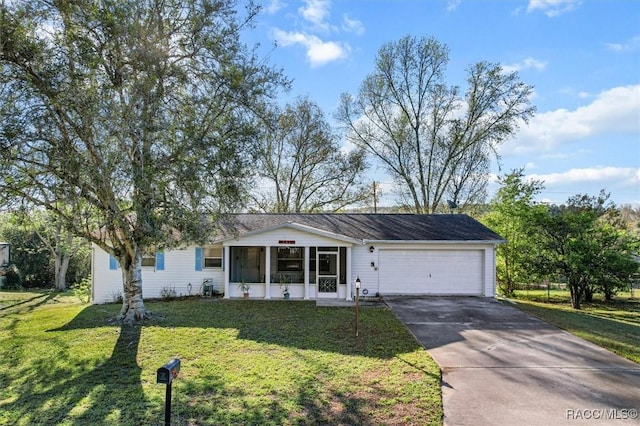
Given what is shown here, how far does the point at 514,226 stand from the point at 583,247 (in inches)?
143

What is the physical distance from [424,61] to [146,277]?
21964 millimetres

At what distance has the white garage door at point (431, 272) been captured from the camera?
15570mm

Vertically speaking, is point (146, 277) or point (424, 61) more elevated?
point (424, 61)

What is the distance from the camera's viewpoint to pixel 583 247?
14.3 m

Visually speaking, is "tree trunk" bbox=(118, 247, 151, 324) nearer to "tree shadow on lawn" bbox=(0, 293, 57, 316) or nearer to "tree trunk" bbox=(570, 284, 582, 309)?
"tree shadow on lawn" bbox=(0, 293, 57, 316)

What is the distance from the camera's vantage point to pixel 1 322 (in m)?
12.0

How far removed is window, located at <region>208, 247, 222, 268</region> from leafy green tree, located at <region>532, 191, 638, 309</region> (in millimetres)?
13434

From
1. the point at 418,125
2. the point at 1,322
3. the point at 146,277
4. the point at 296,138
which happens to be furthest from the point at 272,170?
the point at 1,322

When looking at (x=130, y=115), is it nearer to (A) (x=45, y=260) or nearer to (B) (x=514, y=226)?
(B) (x=514, y=226)

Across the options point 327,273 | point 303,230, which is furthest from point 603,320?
point 303,230

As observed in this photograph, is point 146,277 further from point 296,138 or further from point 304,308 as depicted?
point 296,138

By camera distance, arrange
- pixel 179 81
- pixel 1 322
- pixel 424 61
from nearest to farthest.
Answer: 1. pixel 179 81
2. pixel 1 322
3. pixel 424 61

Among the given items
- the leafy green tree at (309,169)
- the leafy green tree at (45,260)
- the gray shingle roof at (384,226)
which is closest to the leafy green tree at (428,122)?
the leafy green tree at (309,169)

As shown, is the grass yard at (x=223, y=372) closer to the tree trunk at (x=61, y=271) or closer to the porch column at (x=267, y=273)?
the porch column at (x=267, y=273)
